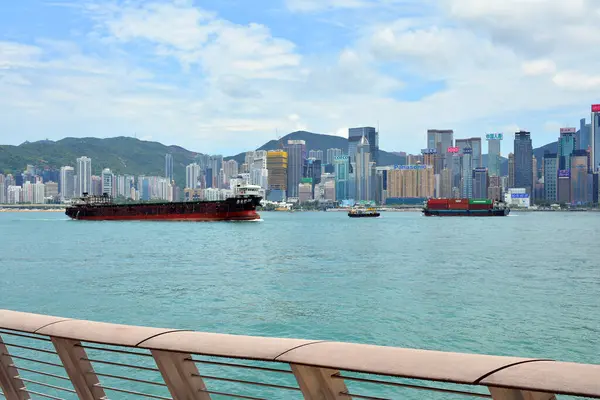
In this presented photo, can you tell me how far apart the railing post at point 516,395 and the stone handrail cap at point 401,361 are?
9 centimetres

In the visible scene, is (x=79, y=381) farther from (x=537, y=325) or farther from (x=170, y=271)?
(x=170, y=271)

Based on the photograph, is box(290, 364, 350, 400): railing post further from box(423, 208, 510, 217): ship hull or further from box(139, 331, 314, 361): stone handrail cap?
box(423, 208, 510, 217): ship hull

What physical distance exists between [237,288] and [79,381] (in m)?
22.9

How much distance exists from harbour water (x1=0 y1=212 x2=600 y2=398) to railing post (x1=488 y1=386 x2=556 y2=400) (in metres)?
12.9

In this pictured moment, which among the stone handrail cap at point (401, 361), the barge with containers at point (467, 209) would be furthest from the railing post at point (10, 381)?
the barge with containers at point (467, 209)

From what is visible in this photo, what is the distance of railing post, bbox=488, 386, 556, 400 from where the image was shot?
7.18ft

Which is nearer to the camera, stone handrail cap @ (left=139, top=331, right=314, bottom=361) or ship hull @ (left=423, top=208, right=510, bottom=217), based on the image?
stone handrail cap @ (left=139, top=331, right=314, bottom=361)

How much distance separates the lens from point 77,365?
132 inches

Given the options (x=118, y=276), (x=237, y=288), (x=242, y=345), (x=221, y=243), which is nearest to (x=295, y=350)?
(x=242, y=345)

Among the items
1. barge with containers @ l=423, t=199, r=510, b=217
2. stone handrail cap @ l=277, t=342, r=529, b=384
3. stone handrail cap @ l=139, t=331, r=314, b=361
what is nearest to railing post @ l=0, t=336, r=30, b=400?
stone handrail cap @ l=139, t=331, r=314, b=361

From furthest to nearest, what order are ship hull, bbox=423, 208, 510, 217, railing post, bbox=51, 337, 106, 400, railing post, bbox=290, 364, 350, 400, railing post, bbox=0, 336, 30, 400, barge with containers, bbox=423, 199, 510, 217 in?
1. barge with containers, bbox=423, 199, 510, 217
2. ship hull, bbox=423, 208, 510, 217
3. railing post, bbox=0, 336, 30, 400
4. railing post, bbox=51, 337, 106, 400
5. railing post, bbox=290, 364, 350, 400

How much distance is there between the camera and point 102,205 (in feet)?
341

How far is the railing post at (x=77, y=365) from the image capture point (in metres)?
3.33

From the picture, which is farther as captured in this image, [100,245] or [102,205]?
[102,205]
